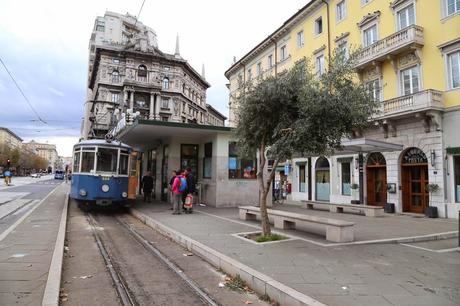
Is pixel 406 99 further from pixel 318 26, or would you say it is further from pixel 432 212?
pixel 318 26

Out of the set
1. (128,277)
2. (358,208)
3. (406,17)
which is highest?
(406,17)

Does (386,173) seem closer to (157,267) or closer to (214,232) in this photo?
(214,232)

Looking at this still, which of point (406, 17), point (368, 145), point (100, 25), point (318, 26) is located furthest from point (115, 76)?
point (368, 145)

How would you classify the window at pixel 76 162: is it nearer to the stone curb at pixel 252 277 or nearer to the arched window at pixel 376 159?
the stone curb at pixel 252 277

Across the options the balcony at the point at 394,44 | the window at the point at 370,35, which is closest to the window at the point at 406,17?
the balcony at the point at 394,44

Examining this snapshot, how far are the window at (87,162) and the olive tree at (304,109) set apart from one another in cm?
917

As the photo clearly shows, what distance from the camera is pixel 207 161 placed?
2017 centimetres

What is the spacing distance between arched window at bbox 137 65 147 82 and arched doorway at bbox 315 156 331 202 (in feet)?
160

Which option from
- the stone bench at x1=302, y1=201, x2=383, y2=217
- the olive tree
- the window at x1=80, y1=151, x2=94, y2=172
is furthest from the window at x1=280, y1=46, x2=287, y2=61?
the olive tree

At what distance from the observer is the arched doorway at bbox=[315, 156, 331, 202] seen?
27328 millimetres

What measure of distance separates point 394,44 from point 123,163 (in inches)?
649

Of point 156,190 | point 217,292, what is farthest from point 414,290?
point 156,190

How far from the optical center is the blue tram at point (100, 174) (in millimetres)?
15844

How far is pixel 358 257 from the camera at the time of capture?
764 centimetres
